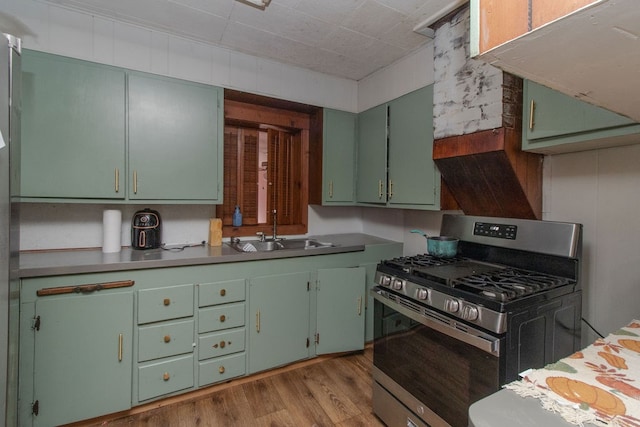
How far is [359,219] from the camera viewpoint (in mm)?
3344

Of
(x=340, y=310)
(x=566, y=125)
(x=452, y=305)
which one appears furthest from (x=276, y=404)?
(x=566, y=125)

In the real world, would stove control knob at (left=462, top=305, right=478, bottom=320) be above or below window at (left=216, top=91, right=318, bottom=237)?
below

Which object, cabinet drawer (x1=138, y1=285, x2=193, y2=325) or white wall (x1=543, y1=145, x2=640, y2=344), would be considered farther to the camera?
cabinet drawer (x1=138, y1=285, x2=193, y2=325)

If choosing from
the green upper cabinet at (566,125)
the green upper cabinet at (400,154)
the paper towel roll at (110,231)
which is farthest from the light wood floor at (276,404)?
the green upper cabinet at (566,125)

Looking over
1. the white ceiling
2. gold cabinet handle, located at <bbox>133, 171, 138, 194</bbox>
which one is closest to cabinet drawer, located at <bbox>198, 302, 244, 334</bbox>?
gold cabinet handle, located at <bbox>133, 171, 138, 194</bbox>

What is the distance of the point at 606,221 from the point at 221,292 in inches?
88.3

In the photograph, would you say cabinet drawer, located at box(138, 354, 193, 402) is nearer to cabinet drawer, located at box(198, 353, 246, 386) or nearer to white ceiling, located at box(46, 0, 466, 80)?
cabinet drawer, located at box(198, 353, 246, 386)

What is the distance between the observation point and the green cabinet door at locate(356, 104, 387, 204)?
2.50 m

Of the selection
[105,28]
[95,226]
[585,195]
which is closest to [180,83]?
[105,28]

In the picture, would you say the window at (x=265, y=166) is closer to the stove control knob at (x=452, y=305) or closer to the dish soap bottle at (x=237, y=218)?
the dish soap bottle at (x=237, y=218)

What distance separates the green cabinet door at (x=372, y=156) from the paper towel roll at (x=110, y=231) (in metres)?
1.94

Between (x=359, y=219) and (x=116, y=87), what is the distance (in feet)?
8.00

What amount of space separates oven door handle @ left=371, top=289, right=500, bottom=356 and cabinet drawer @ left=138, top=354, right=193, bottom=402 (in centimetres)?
137

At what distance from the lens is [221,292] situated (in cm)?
199
